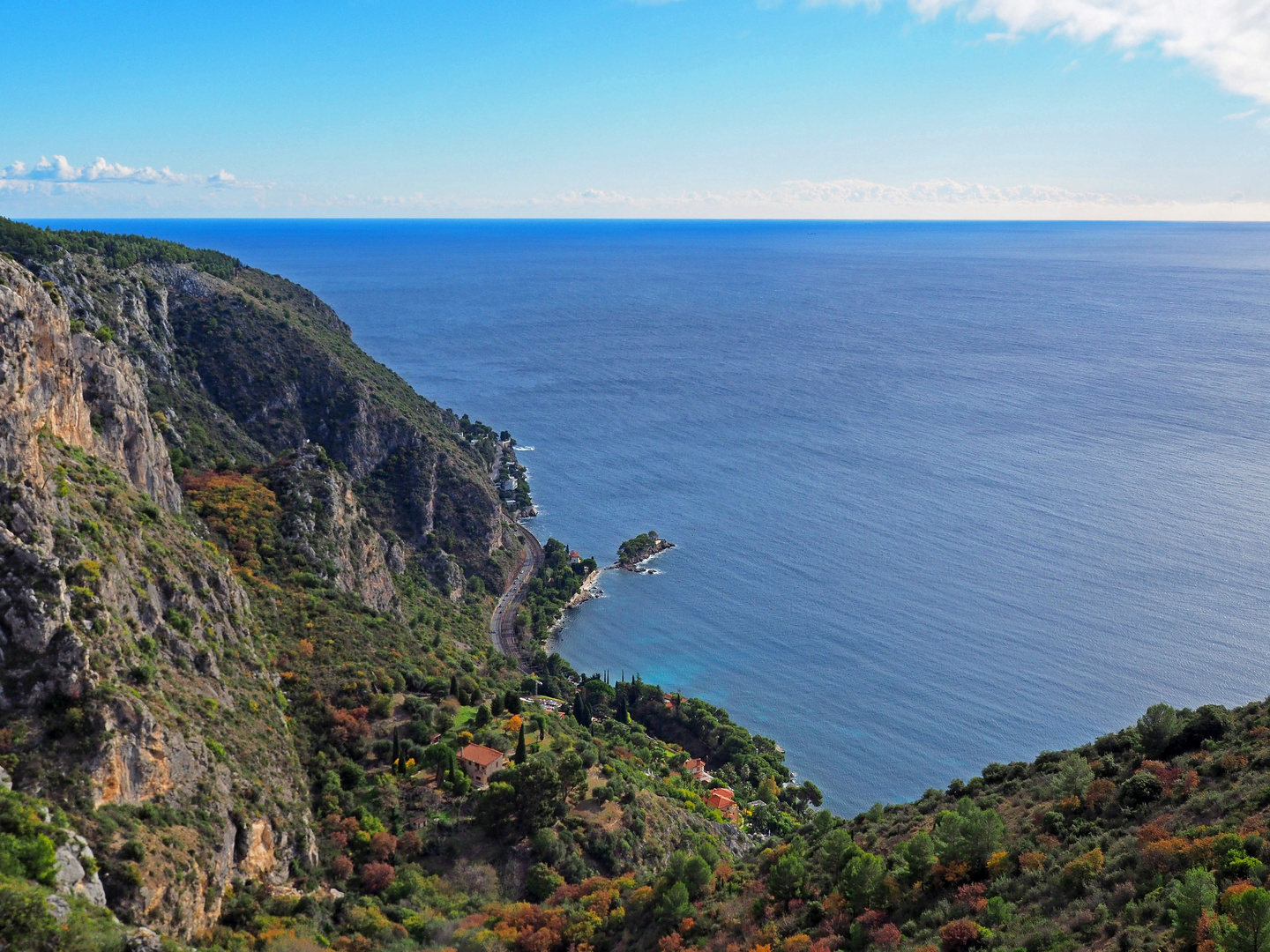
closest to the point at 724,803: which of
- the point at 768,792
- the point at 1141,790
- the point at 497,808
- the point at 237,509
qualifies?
the point at 768,792

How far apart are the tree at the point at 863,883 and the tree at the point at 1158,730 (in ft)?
42.0

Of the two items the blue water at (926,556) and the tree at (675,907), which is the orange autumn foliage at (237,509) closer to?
the blue water at (926,556)

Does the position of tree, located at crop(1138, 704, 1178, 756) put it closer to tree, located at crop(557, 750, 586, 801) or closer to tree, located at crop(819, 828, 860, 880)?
tree, located at crop(819, 828, 860, 880)

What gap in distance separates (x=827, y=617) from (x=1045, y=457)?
59496mm

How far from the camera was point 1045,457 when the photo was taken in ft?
438

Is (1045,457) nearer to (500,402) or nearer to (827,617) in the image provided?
(827,617)

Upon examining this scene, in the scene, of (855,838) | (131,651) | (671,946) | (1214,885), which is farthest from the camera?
(855,838)

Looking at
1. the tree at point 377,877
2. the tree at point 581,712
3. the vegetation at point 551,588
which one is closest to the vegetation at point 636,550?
the vegetation at point 551,588

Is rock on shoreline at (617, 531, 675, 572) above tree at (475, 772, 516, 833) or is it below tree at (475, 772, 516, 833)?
below

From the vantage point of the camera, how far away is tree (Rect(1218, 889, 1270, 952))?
18094mm

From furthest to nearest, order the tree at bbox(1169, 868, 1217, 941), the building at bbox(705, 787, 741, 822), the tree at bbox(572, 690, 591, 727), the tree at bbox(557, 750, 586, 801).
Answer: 1. the tree at bbox(572, 690, 591, 727)
2. the building at bbox(705, 787, 741, 822)
3. the tree at bbox(557, 750, 586, 801)
4. the tree at bbox(1169, 868, 1217, 941)

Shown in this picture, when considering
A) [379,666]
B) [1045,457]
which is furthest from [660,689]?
[1045,457]

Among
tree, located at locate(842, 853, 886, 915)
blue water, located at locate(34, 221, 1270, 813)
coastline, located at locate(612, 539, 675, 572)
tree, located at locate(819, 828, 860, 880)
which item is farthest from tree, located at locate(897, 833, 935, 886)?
coastline, located at locate(612, 539, 675, 572)

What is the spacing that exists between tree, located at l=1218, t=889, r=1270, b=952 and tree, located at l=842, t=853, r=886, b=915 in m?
13.4
